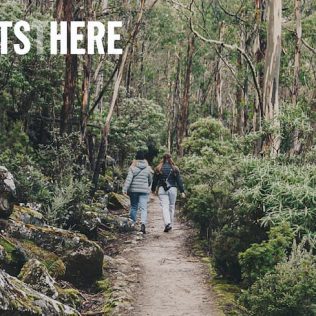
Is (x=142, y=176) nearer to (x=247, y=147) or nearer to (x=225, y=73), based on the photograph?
(x=247, y=147)

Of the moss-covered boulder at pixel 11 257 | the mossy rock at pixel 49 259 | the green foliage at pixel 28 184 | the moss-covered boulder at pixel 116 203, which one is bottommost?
the moss-covered boulder at pixel 116 203

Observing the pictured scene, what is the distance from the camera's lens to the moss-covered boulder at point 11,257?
280 inches

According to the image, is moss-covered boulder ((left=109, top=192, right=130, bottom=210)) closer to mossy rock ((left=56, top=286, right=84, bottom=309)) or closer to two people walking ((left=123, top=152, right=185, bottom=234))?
two people walking ((left=123, top=152, right=185, bottom=234))

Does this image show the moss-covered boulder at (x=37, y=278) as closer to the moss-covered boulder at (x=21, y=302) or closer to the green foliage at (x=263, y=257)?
the moss-covered boulder at (x=21, y=302)

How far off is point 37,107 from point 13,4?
352cm

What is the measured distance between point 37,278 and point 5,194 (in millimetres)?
1851

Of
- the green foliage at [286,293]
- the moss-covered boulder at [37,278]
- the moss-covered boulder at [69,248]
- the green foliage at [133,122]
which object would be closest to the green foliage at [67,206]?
the moss-covered boulder at [69,248]

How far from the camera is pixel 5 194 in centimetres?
830

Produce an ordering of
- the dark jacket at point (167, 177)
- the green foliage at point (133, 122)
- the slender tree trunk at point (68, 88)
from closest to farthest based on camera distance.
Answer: the dark jacket at point (167, 177)
the slender tree trunk at point (68, 88)
the green foliage at point (133, 122)

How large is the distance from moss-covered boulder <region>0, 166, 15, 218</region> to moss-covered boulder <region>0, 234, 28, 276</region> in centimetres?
80

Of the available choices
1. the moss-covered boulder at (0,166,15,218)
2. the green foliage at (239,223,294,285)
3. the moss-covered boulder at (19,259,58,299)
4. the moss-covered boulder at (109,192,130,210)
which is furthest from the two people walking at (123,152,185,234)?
the moss-covered boulder at (19,259,58,299)

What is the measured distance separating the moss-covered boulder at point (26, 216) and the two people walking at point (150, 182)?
3.21 m

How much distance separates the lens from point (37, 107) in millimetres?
18422

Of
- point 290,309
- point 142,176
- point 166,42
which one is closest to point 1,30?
point 142,176
